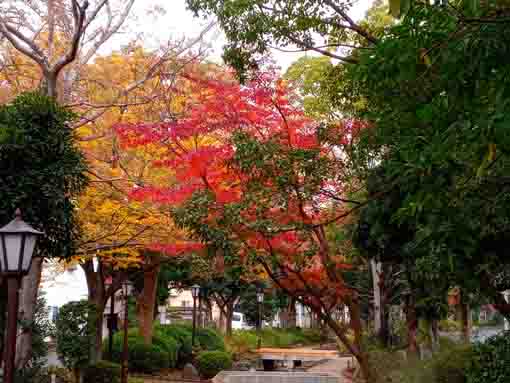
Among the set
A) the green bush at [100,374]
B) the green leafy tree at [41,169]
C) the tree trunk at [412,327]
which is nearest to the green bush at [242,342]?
the tree trunk at [412,327]

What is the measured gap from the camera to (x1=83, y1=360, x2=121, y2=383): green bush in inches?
636

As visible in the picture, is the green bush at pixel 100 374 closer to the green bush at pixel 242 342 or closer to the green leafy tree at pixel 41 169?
the green leafy tree at pixel 41 169

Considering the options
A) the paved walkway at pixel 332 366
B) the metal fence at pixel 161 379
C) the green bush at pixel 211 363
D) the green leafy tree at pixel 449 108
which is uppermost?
the green leafy tree at pixel 449 108

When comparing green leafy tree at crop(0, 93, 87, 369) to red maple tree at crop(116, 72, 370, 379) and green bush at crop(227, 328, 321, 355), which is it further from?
green bush at crop(227, 328, 321, 355)

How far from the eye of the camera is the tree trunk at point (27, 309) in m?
11.6

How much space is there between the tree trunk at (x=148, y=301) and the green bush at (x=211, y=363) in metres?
1.95

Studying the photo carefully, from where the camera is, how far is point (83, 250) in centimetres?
1324

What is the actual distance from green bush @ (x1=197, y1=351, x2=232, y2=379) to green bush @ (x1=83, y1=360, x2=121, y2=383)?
19.0 feet

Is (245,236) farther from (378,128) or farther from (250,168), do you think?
(378,128)

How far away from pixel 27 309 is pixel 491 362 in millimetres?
8394

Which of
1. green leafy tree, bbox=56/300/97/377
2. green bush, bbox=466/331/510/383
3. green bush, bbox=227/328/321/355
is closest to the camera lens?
green bush, bbox=466/331/510/383

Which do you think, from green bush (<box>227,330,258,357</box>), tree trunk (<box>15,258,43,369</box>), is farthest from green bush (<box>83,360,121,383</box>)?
green bush (<box>227,330,258,357</box>)

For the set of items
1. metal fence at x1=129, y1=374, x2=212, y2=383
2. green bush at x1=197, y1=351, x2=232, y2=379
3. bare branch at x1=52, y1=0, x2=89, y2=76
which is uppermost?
Answer: bare branch at x1=52, y1=0, x2=89, y2=76

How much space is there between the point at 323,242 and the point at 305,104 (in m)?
6.33
